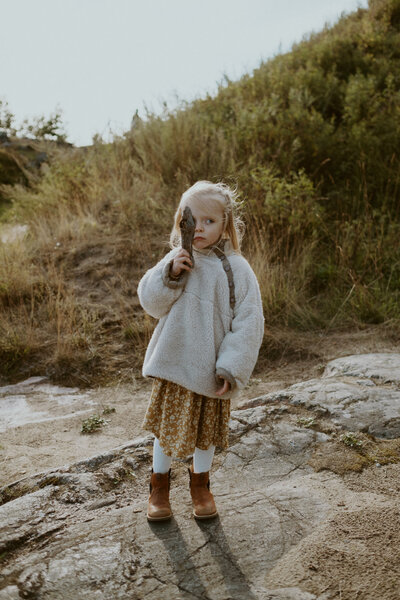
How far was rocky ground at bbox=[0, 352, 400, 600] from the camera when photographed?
192cm

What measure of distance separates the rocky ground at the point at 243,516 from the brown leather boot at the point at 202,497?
0.05 m

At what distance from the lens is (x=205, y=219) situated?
7.64 feet

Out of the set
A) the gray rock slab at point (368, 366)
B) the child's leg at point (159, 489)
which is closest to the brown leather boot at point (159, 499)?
the child's leg at point (159, 489)

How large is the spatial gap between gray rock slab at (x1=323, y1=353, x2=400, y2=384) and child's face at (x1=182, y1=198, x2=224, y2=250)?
2.02 metres

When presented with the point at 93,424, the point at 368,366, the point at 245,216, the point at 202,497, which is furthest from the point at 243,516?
the point at 245,216

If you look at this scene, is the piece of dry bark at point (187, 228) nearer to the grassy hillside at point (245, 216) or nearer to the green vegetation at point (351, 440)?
the green vegetation at point (351, 440)

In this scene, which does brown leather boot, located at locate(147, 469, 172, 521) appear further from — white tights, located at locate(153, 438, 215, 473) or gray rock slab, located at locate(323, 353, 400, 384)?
gray rock slab, located at locate(323, 353, 400, 384)

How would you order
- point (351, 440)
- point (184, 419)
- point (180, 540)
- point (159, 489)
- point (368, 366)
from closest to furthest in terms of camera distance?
point (180, 540), point (184, 419), point (159, 489), point (351, 440), point (368, 366)

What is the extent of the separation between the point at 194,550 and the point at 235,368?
0.74m

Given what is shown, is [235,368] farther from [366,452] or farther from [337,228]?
[337,228]

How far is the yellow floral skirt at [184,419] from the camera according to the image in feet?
7.51

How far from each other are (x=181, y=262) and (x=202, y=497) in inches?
41.6

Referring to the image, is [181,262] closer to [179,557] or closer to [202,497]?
[202,497]

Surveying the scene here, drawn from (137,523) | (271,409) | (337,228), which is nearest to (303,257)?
(337,228)
